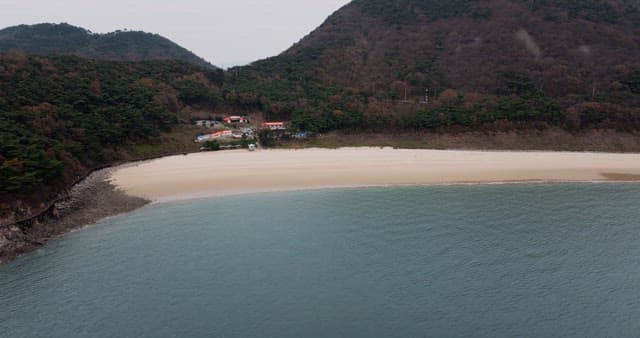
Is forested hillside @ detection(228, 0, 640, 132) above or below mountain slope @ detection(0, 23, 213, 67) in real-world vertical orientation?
below

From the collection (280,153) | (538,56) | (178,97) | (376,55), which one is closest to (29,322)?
(280,153)

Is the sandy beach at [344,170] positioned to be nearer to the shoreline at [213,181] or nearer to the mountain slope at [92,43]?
the shoreline at [213,181]

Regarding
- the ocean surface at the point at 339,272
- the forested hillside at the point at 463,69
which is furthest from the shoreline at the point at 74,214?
the forested hillside at the point at 463,69

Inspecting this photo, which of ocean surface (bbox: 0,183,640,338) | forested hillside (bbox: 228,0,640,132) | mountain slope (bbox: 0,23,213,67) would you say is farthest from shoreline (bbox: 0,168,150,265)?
mountain slope (bbox: 0,23,213,67)

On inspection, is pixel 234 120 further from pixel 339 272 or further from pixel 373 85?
pixel 339 272

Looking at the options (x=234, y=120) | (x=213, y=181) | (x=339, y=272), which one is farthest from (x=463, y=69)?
(x=339, y=272)

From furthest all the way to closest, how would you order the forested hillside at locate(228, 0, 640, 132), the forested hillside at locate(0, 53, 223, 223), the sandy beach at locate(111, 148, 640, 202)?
the forested hillside at locate(228, 0, 640, 132)
the sandy beach at locate(111, 148, 640, 202)
the forested hillside at locate(0, 53, 223, 223)

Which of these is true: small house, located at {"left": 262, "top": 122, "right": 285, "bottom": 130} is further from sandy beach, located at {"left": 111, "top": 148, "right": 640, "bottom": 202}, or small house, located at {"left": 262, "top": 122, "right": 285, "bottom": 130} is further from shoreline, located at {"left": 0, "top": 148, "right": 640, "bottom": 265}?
sandy beach, located at {"left": 111, "top": 148, "right": 640, "bottom": 202}

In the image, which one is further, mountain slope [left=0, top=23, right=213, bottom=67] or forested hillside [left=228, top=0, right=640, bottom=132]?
mountain slope [left=0, top=23, right=213, bottom=67]
